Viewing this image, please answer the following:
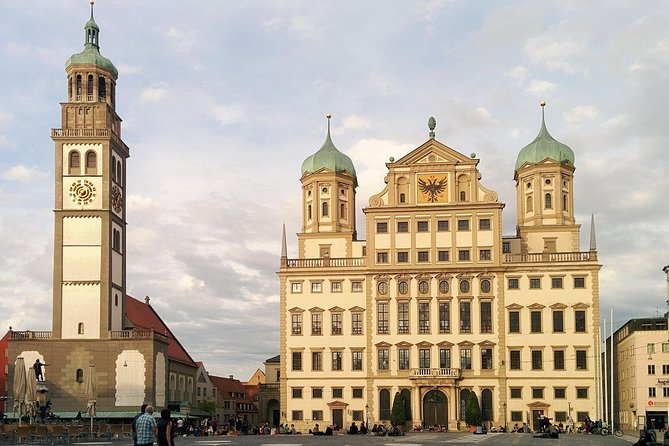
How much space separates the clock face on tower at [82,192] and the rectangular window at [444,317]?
28.5 m

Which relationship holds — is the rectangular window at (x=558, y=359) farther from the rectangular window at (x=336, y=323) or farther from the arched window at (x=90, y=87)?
the arched window at (x=90, y=87)

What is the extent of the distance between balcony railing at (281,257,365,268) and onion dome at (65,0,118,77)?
21.0 meters

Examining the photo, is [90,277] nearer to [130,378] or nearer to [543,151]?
[130,378]

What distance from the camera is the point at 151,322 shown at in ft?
304

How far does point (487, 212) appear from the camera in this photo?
81.4 metres

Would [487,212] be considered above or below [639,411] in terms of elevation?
above

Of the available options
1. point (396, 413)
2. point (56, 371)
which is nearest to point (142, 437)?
point (56, 371)

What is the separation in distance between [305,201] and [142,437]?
2641 inches

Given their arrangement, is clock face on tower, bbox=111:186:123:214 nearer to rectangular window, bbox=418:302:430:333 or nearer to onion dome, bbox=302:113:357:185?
onion dome, bbox=302:113:357:185

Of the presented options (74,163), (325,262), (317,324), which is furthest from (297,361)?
(74,163)

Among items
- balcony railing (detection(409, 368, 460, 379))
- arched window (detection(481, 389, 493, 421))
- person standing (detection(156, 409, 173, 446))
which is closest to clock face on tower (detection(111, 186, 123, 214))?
balcony railing (detection(409, 368, 460, 379))

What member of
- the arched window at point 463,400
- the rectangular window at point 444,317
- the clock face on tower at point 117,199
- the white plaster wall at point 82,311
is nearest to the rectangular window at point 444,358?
the rectangular window at point 444,317

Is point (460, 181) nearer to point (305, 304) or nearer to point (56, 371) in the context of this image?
point (305, 304)

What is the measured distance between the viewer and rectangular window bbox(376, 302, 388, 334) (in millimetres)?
81688
